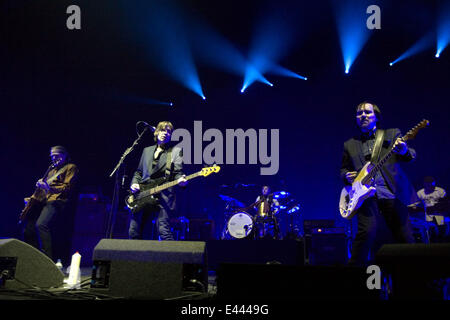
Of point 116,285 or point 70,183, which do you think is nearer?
point 116,285

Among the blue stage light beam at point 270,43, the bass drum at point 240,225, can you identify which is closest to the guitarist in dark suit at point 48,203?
the bass drum at point 240,225

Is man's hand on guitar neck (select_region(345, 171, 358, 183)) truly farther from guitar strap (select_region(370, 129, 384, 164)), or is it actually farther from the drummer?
the drummer

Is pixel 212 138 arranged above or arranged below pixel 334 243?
above

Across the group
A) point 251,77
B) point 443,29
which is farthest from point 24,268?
point 443,29

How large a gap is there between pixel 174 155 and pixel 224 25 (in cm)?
527

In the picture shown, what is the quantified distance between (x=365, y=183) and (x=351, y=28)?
20.5ft

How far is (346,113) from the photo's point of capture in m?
9.72

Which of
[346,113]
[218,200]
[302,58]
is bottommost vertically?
[218,200]

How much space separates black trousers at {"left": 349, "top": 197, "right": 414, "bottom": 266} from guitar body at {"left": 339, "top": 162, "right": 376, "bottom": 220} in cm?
8

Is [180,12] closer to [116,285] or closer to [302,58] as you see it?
[302,58]

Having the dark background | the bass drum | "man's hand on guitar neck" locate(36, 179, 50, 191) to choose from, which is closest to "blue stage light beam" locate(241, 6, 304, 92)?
the dark background

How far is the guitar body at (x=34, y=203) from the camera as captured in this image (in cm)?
594

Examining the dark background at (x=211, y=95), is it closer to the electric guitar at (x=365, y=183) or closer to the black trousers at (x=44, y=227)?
the black trousers at (x=44, y=227)
